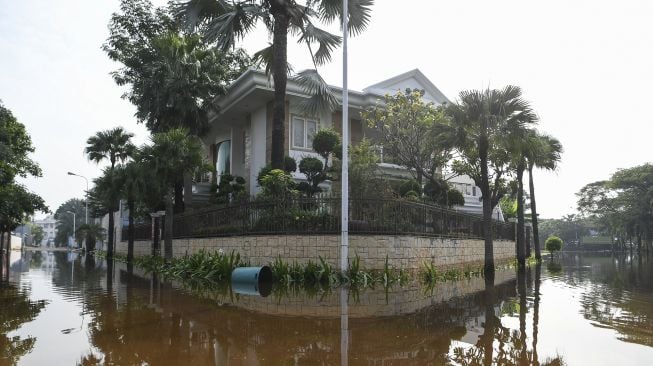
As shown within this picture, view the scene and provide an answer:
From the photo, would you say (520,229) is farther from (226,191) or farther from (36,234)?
(36,234)

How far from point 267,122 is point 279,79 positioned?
22.1 ft

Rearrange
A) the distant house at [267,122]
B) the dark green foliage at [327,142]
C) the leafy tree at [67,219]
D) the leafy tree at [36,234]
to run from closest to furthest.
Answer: the dark green foliage at [327,142] → the distant house at [267,122] → the leafy tree at [67,219] → the leafy tree at [36,234]

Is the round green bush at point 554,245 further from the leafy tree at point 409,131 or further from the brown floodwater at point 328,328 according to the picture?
the brown floodwater at point 328,328

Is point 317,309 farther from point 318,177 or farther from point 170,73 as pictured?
point 170,73

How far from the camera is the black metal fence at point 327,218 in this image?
12.9 meters

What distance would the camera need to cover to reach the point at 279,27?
15969mm

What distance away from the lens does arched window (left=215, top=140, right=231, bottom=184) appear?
2808cm

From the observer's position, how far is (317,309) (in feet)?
27.5

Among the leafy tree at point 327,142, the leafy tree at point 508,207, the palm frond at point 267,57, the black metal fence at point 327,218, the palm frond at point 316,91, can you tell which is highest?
the palm frond at point 267,57

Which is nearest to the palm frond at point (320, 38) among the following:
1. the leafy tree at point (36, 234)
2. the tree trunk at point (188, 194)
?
the tree trunk at point (188, 194)

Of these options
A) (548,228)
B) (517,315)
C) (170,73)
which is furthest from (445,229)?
(548,228)

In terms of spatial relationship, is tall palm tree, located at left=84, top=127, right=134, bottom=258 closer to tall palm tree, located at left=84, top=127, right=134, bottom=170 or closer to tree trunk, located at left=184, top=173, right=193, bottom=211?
tall palm tree, located at left=84, top=127, right=134, bottom=170

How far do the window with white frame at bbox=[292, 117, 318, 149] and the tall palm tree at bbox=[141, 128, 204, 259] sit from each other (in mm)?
5025

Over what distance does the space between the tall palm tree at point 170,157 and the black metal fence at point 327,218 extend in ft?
9.19
